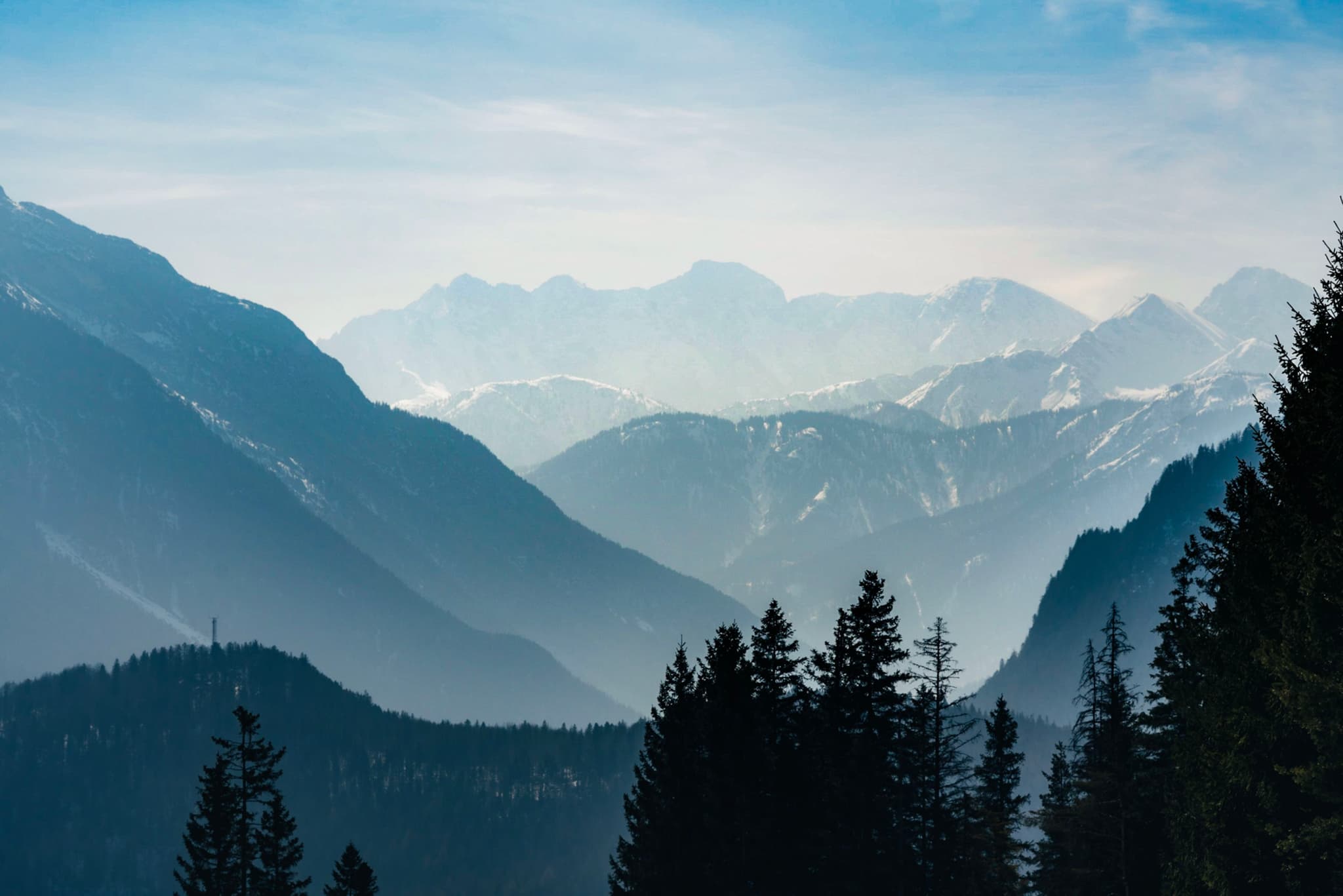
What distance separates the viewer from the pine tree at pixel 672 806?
4912 centimetres

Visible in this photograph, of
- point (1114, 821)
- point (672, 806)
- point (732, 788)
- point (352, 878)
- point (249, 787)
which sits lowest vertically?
point (732, 788)

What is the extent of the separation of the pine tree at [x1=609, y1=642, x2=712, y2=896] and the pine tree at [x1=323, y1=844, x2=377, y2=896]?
2322cm

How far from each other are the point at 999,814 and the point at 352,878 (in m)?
33.1

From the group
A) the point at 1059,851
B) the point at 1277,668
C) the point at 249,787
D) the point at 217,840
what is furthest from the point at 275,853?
the point at 1277,668

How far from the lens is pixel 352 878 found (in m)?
72.2

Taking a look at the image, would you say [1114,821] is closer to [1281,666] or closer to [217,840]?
[1281,666]

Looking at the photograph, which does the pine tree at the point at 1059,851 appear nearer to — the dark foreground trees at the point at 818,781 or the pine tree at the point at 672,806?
the dark foreground trees at the point at 818,781

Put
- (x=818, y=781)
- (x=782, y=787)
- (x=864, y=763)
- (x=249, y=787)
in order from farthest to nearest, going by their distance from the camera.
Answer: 1. (x=249, y=787)
2. (x=782, y=787)
3. (x=818, y=781)
4. (x=864, y=763)

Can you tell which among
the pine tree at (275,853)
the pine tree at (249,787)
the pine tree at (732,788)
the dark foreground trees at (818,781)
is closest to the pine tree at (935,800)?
the dark foreground trees at (818,781)

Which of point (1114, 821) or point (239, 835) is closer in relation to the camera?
point (1114, 821)

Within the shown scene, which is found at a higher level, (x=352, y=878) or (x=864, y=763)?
(x=352, y=878)

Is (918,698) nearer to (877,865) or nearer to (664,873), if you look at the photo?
(877,865)

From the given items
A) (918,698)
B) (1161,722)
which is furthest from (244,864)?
(1161,722)

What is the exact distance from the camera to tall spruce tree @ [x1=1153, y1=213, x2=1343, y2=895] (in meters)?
30.0
